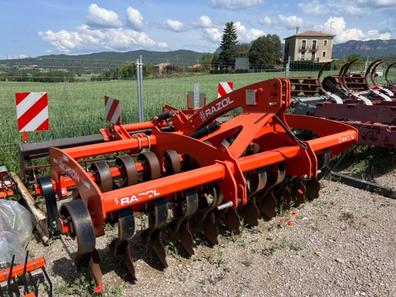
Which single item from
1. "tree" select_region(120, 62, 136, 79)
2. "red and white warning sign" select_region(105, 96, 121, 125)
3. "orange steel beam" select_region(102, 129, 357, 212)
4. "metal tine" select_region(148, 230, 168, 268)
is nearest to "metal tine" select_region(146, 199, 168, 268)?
"metal tine" select_region(148, 230, 168, 268)

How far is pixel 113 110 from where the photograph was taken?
532 cm

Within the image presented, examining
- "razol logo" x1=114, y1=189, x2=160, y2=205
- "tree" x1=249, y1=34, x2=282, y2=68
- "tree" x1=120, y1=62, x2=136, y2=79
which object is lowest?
"razol logo" x1=114, y1=189, x2=160, y2=205

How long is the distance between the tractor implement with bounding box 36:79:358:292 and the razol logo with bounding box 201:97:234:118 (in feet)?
0.04

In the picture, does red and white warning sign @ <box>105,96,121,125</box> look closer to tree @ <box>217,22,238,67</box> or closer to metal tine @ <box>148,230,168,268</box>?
metal tine @ <box>148,230,168,268</box>

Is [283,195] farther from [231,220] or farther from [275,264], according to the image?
[275,264]

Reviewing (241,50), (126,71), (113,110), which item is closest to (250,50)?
(241,50)

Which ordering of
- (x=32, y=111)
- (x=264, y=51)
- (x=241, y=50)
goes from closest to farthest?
(x=32, y=111) → (x=264, y=51) → (x=241, y=50)

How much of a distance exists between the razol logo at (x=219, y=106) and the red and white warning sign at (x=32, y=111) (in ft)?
7.02

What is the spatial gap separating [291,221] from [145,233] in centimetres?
173

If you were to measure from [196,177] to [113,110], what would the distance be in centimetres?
301

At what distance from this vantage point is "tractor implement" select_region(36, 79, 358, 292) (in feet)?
8.08

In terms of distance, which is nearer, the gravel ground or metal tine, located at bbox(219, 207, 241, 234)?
the gravel ground

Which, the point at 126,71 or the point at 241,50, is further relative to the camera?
the point at 241,50

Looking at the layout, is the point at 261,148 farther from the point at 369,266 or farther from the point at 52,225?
the point at 52,225
